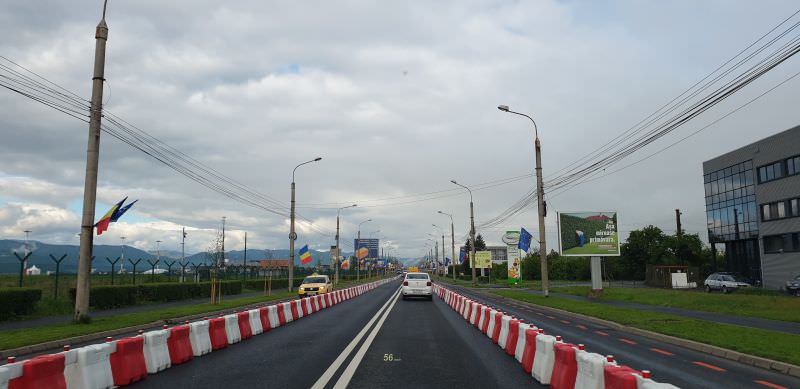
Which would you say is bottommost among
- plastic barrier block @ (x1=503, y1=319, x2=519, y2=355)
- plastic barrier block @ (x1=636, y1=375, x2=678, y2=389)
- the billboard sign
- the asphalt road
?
the asphalt road

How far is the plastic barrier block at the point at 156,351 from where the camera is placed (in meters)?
8.64

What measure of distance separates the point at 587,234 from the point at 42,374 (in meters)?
34.8

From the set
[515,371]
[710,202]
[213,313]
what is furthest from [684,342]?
[710,202]

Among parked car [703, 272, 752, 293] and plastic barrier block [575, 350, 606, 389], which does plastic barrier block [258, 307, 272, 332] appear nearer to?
plastic barrier block [575, 350, 606, 389]

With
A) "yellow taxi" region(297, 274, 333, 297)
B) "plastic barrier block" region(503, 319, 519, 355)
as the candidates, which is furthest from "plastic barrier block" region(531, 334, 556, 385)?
"yellow taxi" region(297, 274, 333, 297)

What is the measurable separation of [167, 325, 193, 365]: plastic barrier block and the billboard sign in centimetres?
2984

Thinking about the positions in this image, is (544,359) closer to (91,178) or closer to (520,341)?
(520,341)

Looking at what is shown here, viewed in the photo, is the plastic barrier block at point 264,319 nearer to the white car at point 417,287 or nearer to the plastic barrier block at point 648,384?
the plastic barrier block at point 648,384

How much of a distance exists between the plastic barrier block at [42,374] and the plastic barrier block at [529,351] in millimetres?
6478

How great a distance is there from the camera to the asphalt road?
7.99 m

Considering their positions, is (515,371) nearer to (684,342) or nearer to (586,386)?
(586,386)

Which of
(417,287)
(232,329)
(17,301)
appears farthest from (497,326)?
(417,287)

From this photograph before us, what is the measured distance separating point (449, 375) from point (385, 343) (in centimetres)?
414

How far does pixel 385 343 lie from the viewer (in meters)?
12.5
